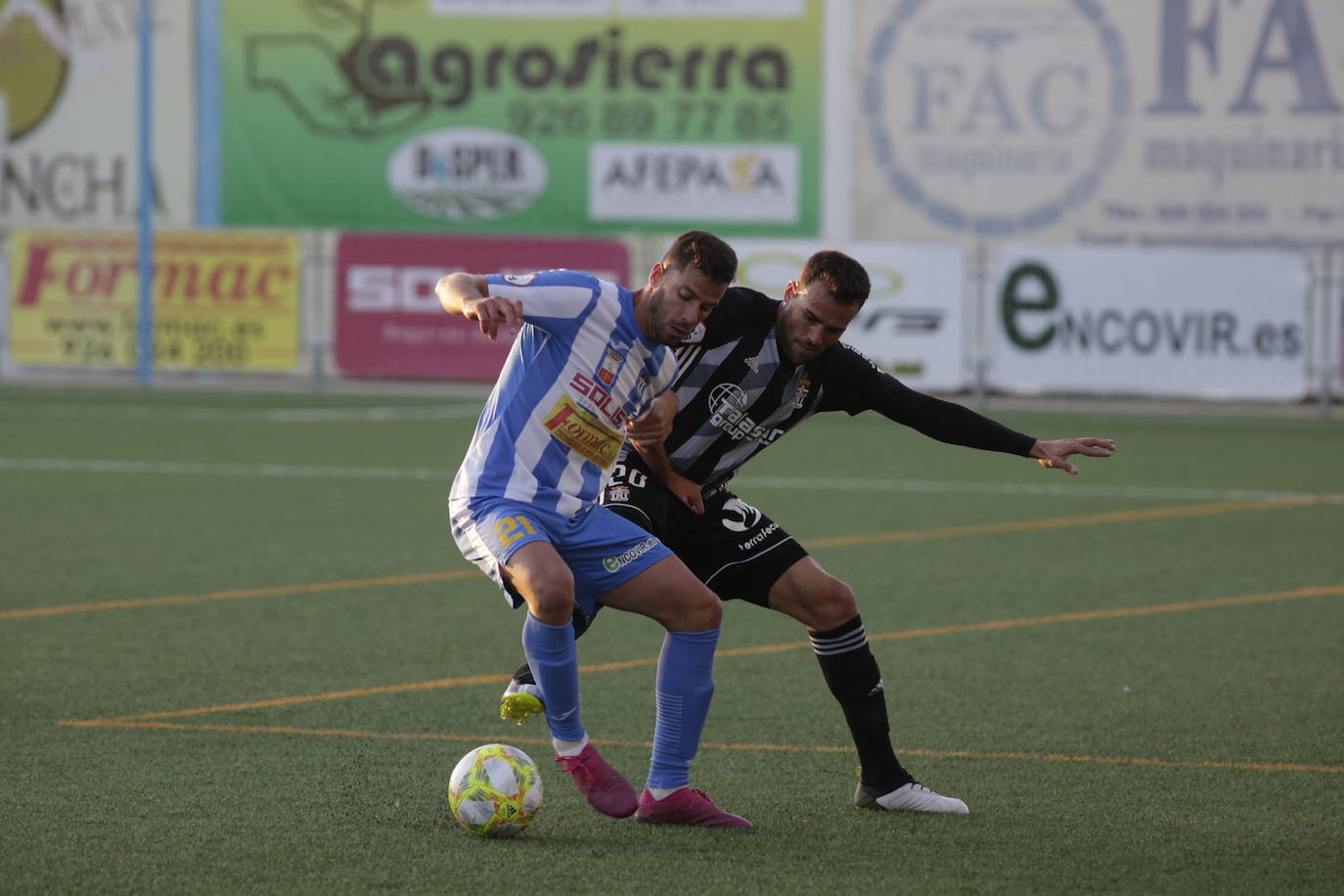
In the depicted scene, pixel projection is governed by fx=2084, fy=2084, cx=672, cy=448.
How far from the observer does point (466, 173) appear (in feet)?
89.0

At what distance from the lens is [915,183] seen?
86.5 ft

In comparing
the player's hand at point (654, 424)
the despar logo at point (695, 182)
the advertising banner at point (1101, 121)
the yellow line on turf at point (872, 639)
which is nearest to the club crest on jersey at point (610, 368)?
the player's hand at point (654, 424)

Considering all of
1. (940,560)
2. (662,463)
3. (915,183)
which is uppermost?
(915,183)

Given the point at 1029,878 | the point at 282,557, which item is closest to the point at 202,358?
the point at 282,557

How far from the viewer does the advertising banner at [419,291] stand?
2178 centimetres

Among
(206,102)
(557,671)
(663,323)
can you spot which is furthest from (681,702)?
(206,102)

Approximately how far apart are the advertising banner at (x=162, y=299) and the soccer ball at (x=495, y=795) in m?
17.1

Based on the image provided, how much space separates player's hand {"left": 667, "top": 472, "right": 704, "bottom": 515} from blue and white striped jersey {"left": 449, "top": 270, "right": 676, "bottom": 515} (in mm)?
382

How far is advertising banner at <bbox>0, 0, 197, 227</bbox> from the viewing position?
1078 inches

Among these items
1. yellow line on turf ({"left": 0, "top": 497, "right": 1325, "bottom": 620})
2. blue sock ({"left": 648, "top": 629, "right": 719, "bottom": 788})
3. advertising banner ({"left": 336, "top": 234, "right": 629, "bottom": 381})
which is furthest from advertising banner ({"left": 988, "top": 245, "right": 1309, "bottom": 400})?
blue sock ({"left": 648, "top": 629, "right": 719, "bottom": 788})

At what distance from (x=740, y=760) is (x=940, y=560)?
486cm

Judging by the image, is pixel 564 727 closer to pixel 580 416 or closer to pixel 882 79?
pixel 580 416

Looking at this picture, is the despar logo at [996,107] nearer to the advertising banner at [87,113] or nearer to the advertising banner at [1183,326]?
the advertising banner at [1183,326]

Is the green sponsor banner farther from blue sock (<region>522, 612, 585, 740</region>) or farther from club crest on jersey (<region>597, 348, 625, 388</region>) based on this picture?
blue sock (<region>522, 612, 585, 740</region>)
